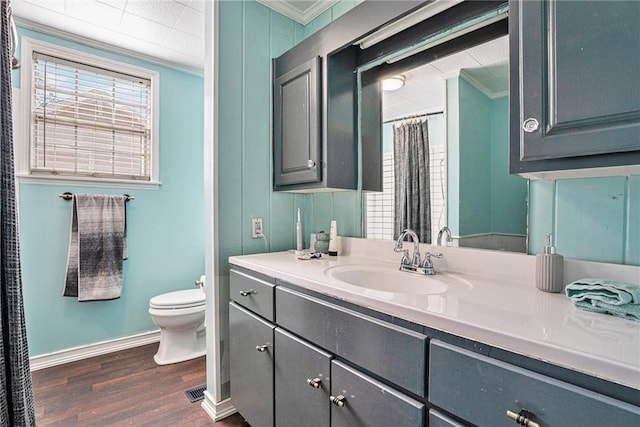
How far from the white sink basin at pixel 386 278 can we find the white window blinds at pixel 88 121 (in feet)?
6.90

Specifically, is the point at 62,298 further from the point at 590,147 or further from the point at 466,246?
the point at 590,147

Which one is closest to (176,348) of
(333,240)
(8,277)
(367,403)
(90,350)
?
(90,350)

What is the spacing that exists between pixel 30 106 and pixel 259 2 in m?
1.77

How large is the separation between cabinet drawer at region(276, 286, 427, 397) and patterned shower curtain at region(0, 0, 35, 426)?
1114 millimetres

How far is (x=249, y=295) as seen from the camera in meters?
1.41

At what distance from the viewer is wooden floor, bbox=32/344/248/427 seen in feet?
5.30

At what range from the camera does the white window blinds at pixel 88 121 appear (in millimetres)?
2186

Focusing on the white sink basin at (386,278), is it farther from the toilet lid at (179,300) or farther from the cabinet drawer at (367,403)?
the toilet lid at (179,300)

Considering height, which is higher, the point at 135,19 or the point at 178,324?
the point at 135,19

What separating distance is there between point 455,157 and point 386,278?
→ 0.60m

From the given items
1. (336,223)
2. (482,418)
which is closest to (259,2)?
(336,223)

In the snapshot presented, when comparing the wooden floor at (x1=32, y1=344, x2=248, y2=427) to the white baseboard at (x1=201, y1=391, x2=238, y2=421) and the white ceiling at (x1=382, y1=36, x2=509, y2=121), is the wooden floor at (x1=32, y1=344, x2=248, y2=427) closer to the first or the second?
the white baseboard at (x1=201, y1=391, x2=238, y2=421)

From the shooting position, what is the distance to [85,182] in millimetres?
2299

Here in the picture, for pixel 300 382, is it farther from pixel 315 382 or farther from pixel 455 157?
pixel 455 157
